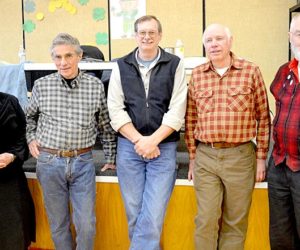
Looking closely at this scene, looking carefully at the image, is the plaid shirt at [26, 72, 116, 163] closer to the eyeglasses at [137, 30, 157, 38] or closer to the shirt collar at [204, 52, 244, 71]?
the eyeglasses at [137, 30, 157, 38]

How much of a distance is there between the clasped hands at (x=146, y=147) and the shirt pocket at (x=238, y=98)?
1.42ft

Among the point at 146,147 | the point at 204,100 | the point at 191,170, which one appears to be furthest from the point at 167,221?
the point at 204,100

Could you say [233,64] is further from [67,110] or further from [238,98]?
[67,110]

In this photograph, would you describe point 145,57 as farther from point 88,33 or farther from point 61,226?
point 88,33

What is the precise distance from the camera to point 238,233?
76.0 inches

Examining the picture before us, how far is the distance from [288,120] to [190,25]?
11.3 feet

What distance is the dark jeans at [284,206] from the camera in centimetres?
175

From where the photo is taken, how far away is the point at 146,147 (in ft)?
6.23

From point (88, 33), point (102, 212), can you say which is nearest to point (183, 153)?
point (102, 212)

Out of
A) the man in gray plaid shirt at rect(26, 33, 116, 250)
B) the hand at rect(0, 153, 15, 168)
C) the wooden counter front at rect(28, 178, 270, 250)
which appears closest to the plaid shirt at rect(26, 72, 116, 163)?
the man in gray plaid shirt at rect(26, 33, 116, 250)

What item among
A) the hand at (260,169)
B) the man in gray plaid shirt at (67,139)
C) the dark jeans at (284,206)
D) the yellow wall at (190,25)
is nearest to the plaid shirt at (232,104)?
the hand at (260,169)

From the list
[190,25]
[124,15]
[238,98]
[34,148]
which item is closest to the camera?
[238,98]

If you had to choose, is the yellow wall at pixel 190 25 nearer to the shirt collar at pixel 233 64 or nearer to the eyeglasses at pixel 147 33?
the shirt collar at pixel 233 64

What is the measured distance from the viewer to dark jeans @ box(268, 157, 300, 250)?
5.75 ft
